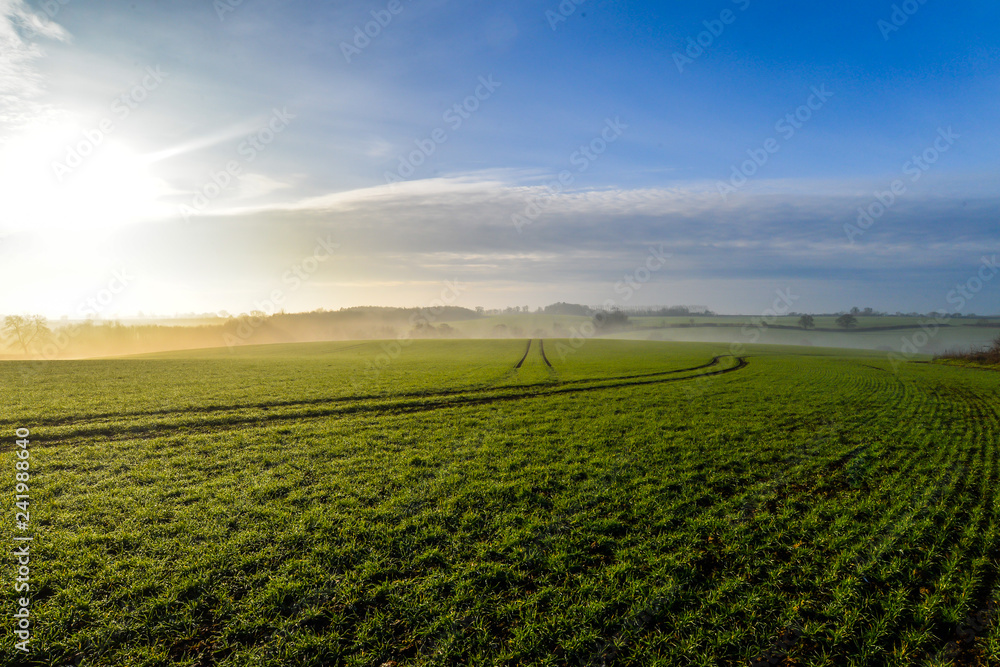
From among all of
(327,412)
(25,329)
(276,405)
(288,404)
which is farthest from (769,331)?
(25,329)

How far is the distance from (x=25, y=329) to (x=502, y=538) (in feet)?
416

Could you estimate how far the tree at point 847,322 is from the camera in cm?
16684

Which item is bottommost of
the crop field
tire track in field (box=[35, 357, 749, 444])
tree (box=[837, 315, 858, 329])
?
the crop field

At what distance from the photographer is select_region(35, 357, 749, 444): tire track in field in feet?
61.2

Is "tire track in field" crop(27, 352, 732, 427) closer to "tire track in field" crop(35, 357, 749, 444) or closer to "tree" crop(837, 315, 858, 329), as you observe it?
"tire track in field" crop(35, 357, 749, 444)

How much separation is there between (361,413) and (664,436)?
53.9ft

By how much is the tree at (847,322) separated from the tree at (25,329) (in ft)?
828

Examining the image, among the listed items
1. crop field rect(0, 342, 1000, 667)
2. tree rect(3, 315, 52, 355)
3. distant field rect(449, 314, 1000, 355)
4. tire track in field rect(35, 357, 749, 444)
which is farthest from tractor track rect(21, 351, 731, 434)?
distant field rect(449, 314, 1000, 355)

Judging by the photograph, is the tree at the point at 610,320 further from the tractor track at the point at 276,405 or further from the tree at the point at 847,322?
the tractor track at the point at 276,405

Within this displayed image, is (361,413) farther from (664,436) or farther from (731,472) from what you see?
(731,472)

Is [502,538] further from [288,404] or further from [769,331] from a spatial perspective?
[769,331]

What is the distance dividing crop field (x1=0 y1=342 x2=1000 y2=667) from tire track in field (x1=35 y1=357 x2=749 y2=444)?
261 millimetres

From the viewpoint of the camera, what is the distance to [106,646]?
→ 22.9 ft

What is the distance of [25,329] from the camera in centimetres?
8675
